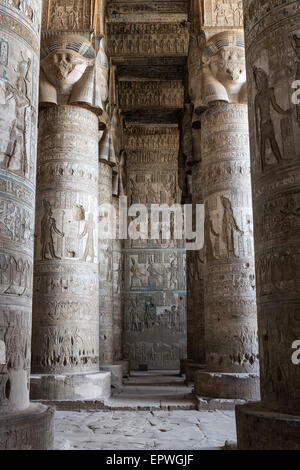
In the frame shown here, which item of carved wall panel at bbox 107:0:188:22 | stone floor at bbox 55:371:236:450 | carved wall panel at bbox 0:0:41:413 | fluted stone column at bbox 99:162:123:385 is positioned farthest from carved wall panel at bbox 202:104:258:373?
carved wall panel at bbox 107:0:188:22

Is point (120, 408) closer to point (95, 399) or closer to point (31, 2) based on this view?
point (95, 399)

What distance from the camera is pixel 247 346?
802 cm

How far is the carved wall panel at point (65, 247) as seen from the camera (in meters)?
8.09

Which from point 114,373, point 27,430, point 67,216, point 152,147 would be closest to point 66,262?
point 67,216

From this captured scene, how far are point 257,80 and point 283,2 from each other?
635 millimetres

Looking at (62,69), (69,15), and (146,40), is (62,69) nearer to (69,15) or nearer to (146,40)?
(69,15)

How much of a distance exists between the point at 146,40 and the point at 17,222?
34.5ft

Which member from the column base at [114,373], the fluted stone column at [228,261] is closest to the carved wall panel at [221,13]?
the fluted stone column at [228,261]

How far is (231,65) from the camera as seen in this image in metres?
9.08

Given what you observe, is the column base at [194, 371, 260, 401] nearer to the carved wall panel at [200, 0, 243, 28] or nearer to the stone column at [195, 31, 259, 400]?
the stone column at [195, 31, 259, 400]

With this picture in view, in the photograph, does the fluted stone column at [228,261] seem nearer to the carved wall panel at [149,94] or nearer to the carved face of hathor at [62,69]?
the carved face of hathor at [62,69]

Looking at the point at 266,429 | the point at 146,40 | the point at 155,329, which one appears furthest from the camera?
the point at 155,329

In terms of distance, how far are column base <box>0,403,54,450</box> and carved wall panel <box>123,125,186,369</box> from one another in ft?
41.1
